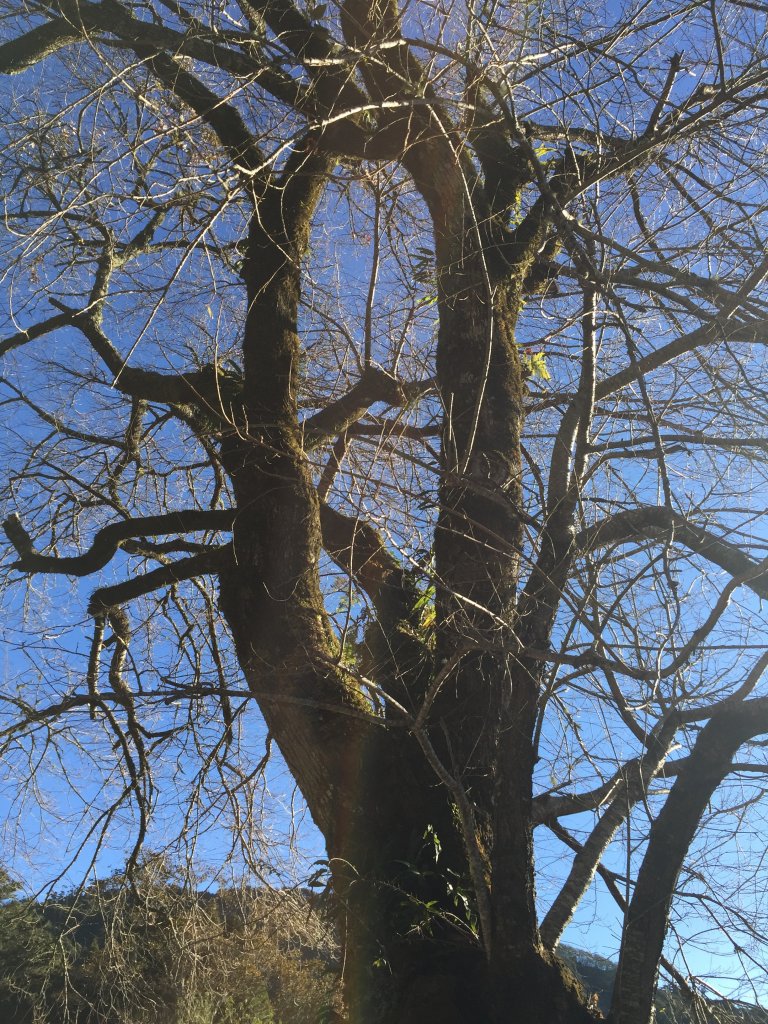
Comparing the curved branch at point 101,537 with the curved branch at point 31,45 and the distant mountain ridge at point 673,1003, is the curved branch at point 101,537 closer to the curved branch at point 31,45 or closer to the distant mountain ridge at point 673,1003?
the curved branch at point 31,45

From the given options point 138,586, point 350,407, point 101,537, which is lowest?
point 138,586

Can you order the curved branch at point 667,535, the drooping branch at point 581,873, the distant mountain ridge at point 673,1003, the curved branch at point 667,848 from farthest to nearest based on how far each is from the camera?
the drooping branch at point 581,873 < the curved branch at point 667,535 < the distant mountain ridge at point 673,1003 < the curved branch at point 667,848

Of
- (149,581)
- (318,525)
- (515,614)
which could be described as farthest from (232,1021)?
(515,614)

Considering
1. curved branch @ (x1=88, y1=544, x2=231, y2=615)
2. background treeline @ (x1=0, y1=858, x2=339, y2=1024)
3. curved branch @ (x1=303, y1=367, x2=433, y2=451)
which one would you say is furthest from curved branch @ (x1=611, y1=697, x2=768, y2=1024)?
curved branch @ (x1=88, y1=544, x2=231, y2=615)

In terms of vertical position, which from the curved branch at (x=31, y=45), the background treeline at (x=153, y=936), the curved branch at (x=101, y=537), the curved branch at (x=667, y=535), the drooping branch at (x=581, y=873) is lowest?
the background treeline at (x=153, y=936)

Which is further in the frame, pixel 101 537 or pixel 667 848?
pixel 101 537

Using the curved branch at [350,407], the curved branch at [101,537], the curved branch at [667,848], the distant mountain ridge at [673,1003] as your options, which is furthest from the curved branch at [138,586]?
the curved branch at [667,848]

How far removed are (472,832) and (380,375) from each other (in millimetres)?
2456

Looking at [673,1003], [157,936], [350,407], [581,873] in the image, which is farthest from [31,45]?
[673,1003]

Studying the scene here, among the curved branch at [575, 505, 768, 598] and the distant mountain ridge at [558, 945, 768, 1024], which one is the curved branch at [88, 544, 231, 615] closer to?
the curved branch at [575, 505, 768, 598]

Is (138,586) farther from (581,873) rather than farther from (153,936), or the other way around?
(581,873)

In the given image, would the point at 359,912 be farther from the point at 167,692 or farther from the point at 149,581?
the point at 149,581

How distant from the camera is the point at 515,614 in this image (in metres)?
2.79

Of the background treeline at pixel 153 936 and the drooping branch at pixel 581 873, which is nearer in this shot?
the drooping branch at pixel 581 873
